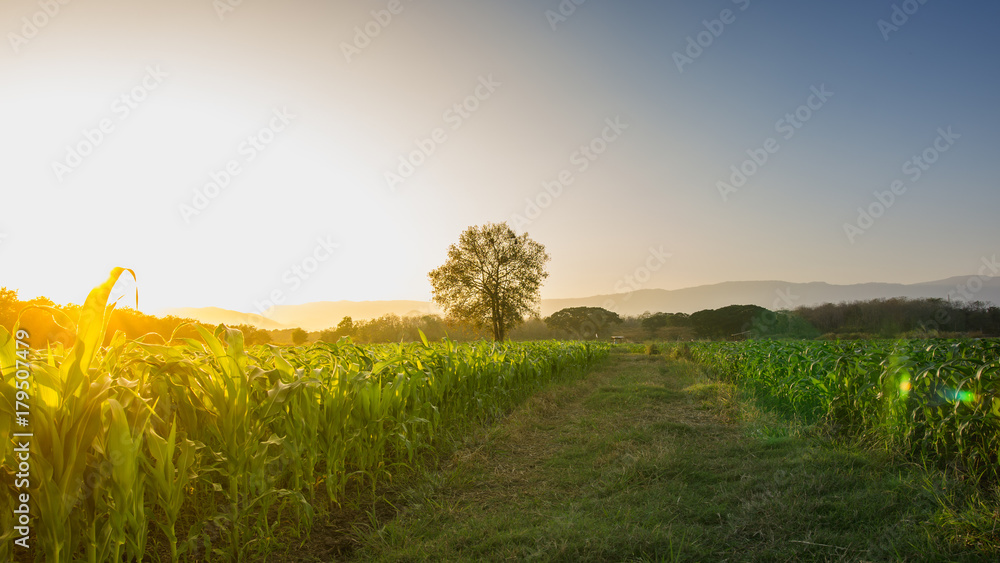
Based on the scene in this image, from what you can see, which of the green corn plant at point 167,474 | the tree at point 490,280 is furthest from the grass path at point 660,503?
the tree at point 490,280

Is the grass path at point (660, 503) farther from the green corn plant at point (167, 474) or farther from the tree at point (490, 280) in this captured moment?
the tree at point (490, 280)

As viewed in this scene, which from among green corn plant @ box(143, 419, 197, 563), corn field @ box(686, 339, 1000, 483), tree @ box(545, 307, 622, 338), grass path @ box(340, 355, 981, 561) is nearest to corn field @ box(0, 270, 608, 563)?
green corn plant @ box(143, 419, 197, 563)

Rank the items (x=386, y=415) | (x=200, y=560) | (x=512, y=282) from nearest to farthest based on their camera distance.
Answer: (x=200, y=560) < (x=386, y=415) < (x=512, y=282)

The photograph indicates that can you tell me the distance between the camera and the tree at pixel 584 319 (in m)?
65.8

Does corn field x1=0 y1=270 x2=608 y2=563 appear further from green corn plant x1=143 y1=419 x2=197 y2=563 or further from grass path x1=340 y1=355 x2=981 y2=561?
grass path x1=340 y1=355 x2=981 y2=561

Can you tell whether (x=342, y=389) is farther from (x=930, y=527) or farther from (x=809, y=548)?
(x=930, y=527)

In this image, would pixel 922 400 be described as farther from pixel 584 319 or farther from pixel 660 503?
pixel 584 319

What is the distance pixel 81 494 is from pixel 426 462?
3.56 m

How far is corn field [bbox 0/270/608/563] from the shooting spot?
1930 mm

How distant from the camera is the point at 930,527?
313 cm

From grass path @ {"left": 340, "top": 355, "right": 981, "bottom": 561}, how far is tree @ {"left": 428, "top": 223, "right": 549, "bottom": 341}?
1135 inches

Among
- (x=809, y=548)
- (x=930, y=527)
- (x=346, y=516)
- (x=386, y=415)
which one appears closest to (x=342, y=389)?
(x=386, y=415)

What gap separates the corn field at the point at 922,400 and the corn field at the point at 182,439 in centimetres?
488

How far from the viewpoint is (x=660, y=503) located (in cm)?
393
